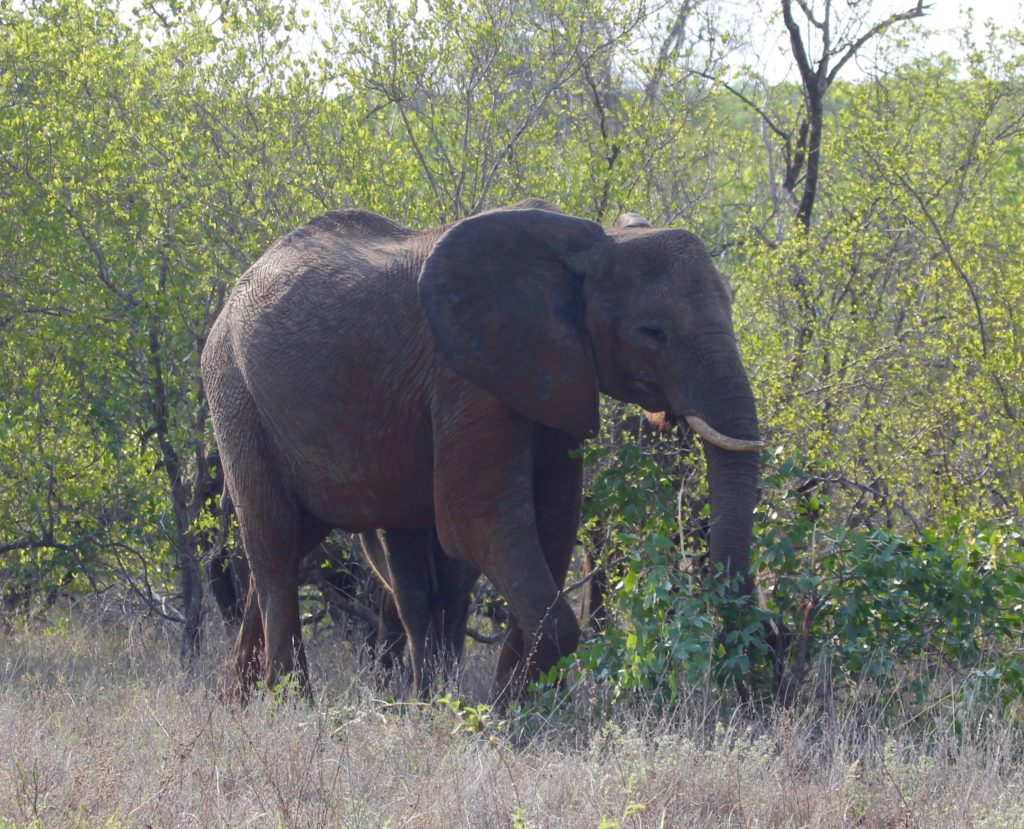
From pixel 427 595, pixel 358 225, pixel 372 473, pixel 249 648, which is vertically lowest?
pixel 249 648

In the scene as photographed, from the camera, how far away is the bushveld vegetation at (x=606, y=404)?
646cm

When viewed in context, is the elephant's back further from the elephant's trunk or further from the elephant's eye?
the elephant's trunk

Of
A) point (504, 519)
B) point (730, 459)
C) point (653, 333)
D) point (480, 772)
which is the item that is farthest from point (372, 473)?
point (480, 772)

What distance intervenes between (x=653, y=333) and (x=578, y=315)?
17.4 inches

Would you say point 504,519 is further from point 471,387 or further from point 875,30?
point 875,30

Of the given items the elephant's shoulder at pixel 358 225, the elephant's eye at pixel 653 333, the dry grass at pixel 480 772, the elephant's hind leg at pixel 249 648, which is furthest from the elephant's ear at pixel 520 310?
the elephant's hind leg at pixel 249 648

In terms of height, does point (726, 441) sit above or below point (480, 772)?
above

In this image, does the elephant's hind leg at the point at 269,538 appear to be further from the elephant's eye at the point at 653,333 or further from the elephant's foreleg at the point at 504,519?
the elephant's eye at the point at 653,333

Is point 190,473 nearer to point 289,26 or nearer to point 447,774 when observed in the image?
point 289,26

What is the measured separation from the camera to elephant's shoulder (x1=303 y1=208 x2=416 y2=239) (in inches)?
310

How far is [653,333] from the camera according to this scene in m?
6.62

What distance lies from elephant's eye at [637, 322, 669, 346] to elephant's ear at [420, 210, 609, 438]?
325 millimetres

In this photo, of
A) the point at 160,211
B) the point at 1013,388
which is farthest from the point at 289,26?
the point at 1013,388

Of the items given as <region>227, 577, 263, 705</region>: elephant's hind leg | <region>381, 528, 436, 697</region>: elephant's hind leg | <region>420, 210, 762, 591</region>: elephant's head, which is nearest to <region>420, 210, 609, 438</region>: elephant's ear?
<region>420, 210, 762, 591</region>: elephant's head
